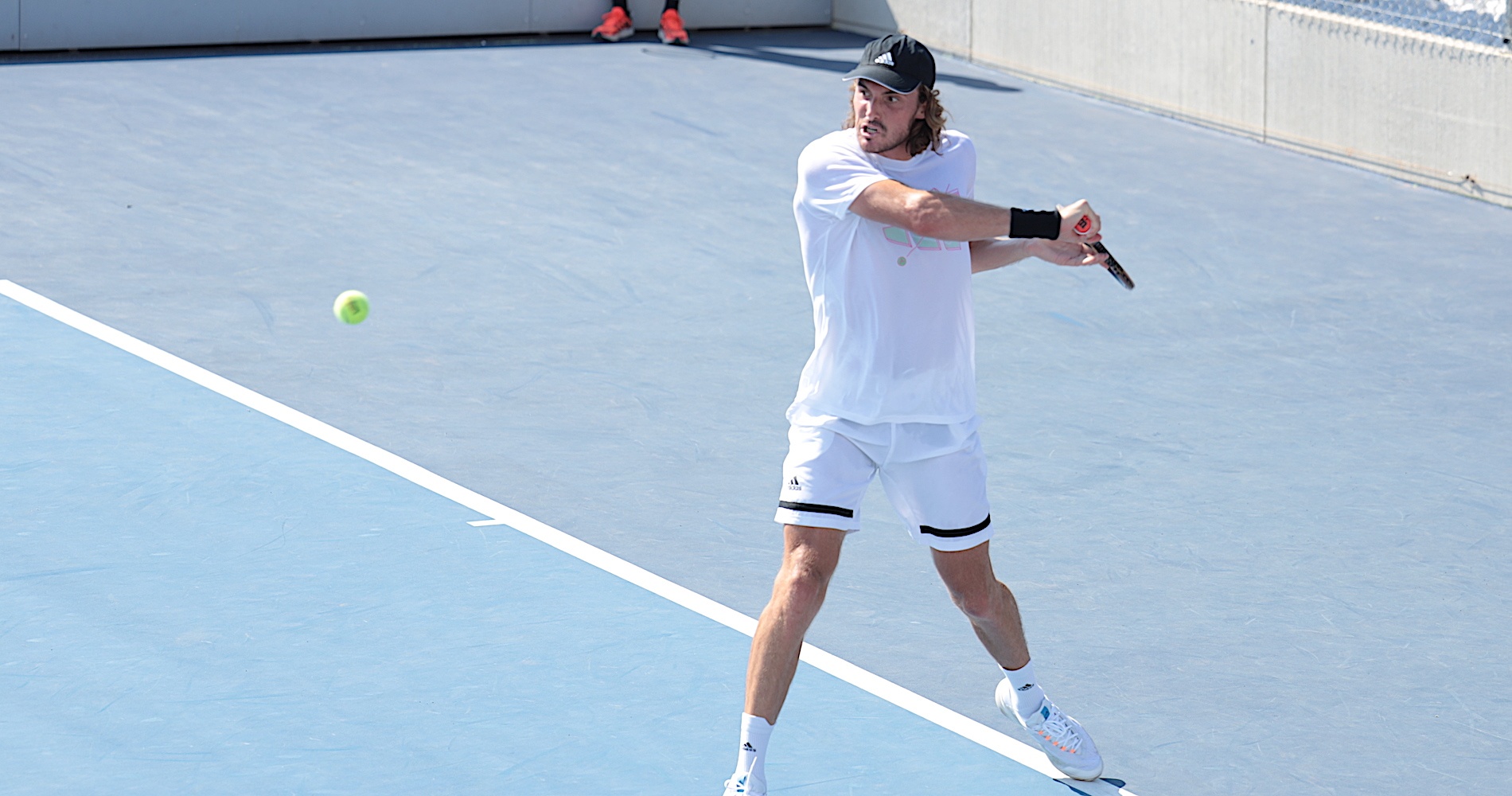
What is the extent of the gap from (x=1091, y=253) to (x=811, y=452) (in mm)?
886

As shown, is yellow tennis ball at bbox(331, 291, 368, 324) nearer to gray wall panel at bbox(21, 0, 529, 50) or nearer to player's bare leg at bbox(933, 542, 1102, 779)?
player's bare leg at bbox(933, 542, 1102, 779)

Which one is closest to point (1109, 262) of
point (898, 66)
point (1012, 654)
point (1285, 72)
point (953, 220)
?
point (953, 220)

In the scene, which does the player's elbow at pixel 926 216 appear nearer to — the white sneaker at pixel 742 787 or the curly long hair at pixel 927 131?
the curly long hair at pixel 927 131

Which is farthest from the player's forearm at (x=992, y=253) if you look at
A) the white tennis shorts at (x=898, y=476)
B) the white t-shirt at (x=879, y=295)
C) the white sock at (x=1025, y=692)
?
the white sock at (x=1025, y=692)

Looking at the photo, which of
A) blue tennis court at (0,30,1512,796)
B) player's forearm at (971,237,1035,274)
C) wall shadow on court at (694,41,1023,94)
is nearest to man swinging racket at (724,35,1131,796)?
player's forearm at (971,237,1035,274)

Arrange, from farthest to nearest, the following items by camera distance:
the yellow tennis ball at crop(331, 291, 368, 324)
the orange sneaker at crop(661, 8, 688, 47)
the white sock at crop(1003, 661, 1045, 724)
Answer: the orange sneaker at crop(661, 8, 688, 47) < the yellow tennis ball at crop(331, 291, 368, 324) < the white sock at crop(1003, 661, 1045, 724)

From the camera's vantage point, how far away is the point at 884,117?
207 inches

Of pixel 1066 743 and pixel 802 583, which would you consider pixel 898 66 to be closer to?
pixel 802 583

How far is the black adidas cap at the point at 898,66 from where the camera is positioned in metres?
5.20

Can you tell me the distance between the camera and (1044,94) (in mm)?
16188

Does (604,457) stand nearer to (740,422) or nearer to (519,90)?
(740,422)

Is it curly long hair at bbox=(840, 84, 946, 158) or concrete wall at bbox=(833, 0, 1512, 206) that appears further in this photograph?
concrete wall at bbox=(833, 0, 1512, 206)

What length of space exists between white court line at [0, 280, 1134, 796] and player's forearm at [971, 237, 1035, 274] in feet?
4.26

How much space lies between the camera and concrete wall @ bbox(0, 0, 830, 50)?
16688 mm
